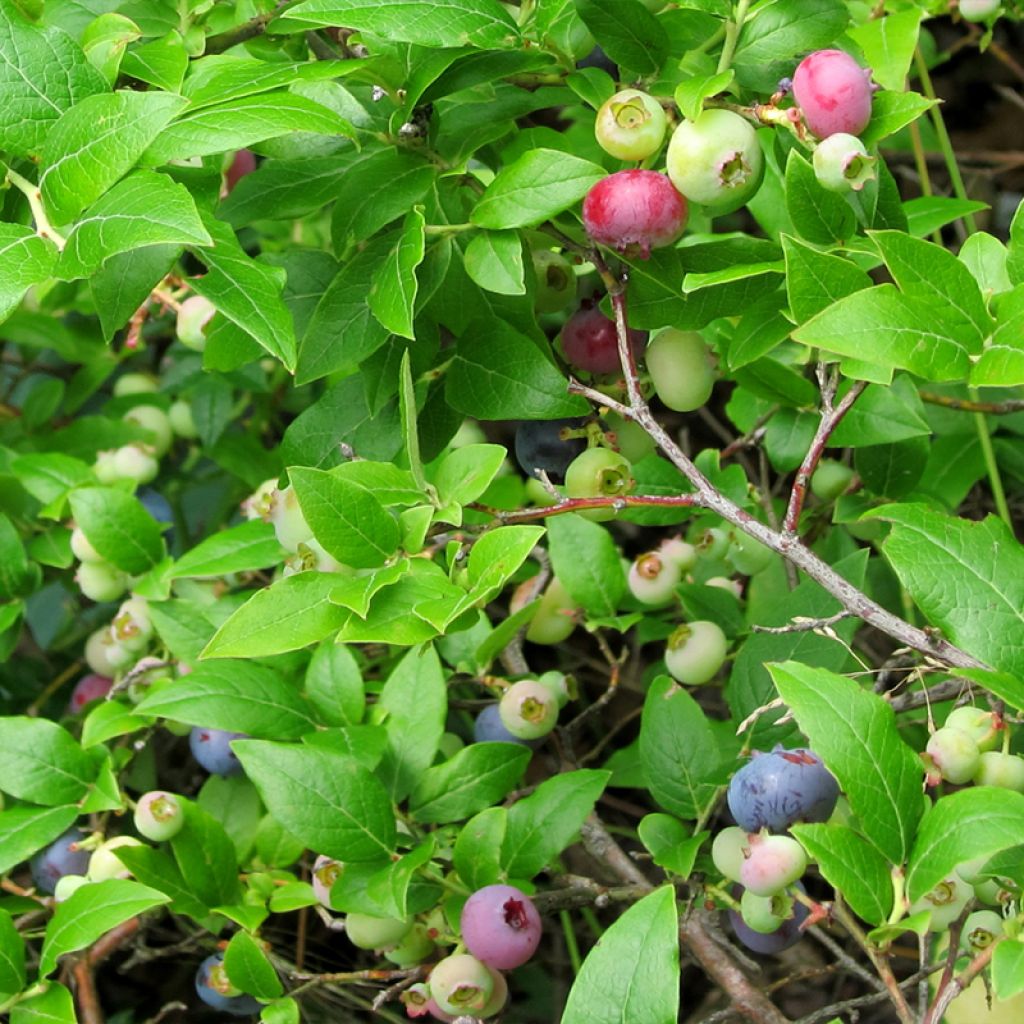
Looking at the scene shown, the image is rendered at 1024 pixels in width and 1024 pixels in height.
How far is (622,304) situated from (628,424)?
164 millimetres

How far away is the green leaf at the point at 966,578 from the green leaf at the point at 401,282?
376mm

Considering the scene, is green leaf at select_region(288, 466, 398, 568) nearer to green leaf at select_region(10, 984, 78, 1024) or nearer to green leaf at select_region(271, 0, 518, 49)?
green leaf at select_region(271, 0, 518, 49)

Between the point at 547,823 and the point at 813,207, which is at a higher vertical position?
the point at 813,207

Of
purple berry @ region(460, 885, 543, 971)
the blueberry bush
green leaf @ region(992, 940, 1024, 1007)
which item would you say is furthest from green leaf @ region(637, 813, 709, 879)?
green leaf @ region(992, 940, 1024, 1007)

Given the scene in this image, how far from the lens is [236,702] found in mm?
1194

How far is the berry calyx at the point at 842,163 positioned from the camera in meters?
0.85

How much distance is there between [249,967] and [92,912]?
149 mm

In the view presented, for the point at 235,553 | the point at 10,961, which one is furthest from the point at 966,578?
the point at 10,961

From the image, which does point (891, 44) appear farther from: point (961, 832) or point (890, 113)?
point (961, 832)

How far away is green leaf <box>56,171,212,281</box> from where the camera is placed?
77cm

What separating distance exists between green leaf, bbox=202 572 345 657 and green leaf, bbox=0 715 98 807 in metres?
0.47

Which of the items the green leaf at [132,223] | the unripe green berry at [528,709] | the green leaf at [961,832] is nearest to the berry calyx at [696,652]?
the unripe green berry at [528,709]

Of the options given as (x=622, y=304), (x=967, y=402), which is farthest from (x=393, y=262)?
(x=967, y=402)

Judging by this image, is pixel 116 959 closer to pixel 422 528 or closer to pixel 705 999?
pixel 705 999
